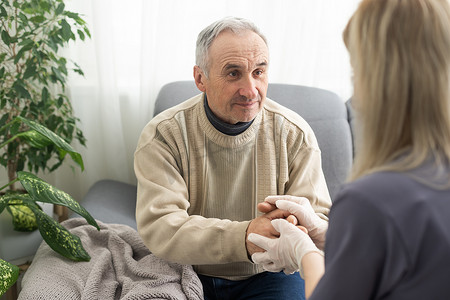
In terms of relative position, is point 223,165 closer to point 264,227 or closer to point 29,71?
point 264,227

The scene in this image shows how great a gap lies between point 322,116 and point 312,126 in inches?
3.0

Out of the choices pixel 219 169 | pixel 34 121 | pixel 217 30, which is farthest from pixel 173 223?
pixel 34 121

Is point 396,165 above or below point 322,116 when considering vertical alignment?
above

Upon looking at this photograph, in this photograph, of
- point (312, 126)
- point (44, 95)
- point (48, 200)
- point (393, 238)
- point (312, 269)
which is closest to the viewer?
point (393, 238)

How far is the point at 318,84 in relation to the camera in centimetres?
→ 248

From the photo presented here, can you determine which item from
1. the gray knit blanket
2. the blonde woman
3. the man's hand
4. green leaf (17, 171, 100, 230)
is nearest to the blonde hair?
the blonde woman

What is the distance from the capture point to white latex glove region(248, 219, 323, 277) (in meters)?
1.25

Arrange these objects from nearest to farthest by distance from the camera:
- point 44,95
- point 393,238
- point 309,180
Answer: point 393,238, point 309,180, point 44,95

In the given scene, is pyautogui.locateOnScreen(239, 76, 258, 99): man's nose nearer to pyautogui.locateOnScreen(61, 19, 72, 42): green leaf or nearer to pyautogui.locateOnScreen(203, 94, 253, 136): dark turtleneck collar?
pyautogui.locateOnScreen(203, 94, 253, 136): dark turtleneck collar

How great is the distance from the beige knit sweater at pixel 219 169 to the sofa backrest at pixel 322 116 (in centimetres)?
44

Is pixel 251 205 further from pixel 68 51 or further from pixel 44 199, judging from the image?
pixel 68 51

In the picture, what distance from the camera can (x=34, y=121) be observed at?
73.1 inches

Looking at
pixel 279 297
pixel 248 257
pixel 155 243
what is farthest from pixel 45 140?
pixel 279 297

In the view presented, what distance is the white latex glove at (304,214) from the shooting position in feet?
4.69
